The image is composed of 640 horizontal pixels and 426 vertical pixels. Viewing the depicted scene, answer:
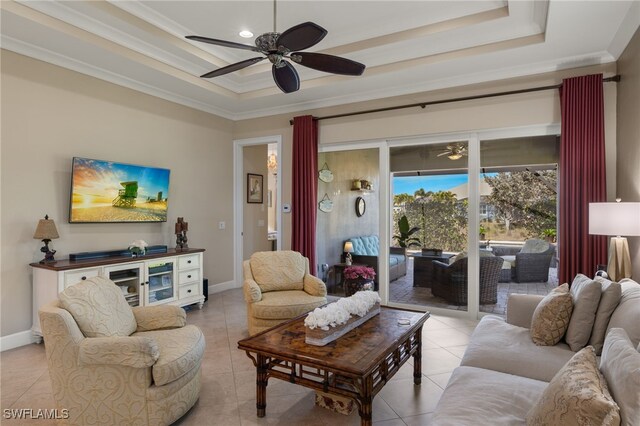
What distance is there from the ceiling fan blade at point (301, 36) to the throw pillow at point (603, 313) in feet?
7.87

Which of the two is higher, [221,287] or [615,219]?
[615,219]

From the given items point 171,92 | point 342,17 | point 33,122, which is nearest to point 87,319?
point 33,122

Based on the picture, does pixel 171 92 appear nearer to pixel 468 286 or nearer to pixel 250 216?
pixel 250 216

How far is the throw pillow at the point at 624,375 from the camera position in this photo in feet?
3.68

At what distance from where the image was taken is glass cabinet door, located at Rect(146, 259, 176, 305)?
433cm

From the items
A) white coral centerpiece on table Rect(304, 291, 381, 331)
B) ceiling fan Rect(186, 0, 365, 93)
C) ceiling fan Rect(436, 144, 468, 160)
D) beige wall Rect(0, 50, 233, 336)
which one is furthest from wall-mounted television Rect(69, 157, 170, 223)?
ceiling fan Rect(436, 144, 468, 160)

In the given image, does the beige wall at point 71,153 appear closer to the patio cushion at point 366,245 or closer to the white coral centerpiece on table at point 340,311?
the patio cushion at point 366,245

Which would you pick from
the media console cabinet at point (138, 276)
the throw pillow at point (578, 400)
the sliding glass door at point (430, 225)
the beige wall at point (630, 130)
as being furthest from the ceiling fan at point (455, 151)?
the media console cabinet at point (138, 276)

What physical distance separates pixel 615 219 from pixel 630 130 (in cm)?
105

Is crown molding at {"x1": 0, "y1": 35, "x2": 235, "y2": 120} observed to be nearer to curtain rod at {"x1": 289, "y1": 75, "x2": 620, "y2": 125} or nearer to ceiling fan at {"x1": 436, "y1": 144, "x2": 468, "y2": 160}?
curtain rod at {"x1": 289, "y1": 75, "x2": 620, "y2": 125}

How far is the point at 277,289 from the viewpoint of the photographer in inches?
160

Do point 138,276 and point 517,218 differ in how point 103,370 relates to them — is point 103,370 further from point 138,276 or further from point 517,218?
point 517,218

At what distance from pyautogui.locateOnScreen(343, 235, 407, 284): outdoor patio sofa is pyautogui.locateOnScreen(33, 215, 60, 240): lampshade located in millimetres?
3655

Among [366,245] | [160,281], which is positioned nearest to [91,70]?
[160,281]
